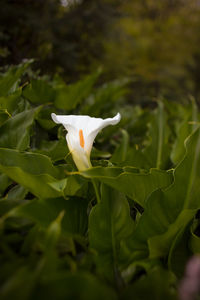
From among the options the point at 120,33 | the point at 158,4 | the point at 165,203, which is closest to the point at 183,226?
the point at 165,203

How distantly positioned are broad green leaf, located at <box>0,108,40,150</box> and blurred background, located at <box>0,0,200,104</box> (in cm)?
85

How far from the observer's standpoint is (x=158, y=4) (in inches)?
251

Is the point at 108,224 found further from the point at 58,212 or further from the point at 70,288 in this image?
the point at 70,288

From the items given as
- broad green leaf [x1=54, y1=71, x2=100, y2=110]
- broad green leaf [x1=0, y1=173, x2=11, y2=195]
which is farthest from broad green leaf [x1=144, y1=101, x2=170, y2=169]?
broad green leaf [x1=0, y1=173, x2=11, y2=195]

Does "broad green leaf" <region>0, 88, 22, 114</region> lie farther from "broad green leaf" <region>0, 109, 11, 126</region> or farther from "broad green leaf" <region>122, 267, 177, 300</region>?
"broad green leaf" <region>122, 267, 177, 300</region>

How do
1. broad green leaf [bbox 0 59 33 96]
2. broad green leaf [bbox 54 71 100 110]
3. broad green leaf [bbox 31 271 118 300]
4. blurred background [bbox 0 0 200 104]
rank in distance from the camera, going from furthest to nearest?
1. blurred background [bbox 0 0 200 104]
2. broad green leaf [bbox 54 71 100 110]
3. broad green leaf [bbox 0 59 33 96]
4. broad green leaf [bbox 31 271 118 300]

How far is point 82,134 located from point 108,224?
0.67 feet

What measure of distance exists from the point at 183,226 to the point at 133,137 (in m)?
1.08

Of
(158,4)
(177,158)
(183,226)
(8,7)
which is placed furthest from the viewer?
(158,4)

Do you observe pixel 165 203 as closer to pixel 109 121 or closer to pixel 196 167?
pixel 196 167

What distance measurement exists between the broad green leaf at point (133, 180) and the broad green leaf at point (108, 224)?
0.03 metres

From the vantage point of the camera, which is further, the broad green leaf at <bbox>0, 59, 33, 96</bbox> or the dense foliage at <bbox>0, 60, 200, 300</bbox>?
the broad green leaf at <bbox>0, 59, 33, 96</bbox>

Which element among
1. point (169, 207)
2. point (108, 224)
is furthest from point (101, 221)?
point (169, 207)

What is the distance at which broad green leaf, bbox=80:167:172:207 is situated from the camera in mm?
574
